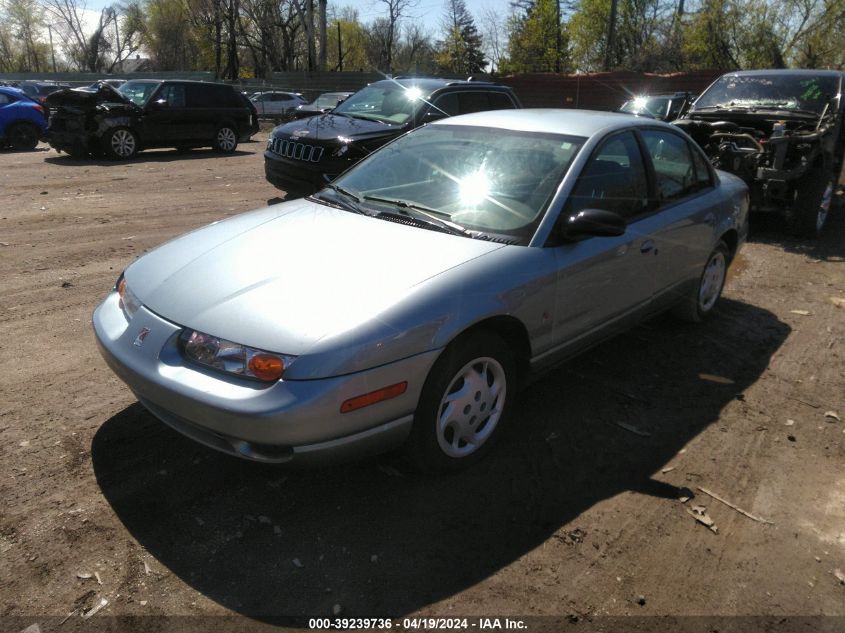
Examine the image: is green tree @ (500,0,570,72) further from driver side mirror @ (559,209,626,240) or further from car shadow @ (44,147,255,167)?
driver side mirror @ (559,209,626,240)

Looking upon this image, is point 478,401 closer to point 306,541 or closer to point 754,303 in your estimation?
point 306,541

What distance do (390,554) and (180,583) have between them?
804mm

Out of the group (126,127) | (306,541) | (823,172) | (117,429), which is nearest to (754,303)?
(823,172)

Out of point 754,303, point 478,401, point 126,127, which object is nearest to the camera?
point 478,401

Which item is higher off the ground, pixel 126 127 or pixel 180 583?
pixel 126 127

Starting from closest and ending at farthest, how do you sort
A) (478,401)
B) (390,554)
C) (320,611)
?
(320,611)
(390,554)
(478,401)

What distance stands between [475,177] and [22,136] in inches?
648

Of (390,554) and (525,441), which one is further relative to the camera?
(525,441)

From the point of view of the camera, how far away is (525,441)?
3.61 metres

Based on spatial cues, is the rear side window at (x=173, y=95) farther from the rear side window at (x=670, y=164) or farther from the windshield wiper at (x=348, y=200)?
the rear side window at (x=670, y=164)

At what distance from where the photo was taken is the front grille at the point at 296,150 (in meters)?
8.12

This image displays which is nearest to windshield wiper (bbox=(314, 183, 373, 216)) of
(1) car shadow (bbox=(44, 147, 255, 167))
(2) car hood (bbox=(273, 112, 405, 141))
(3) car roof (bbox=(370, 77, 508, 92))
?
(2) car hood (bbox=(273, 112, 405, 141))

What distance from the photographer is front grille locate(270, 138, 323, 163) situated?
812cm

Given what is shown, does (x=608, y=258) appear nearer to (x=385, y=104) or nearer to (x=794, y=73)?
(x=385, y=104)
